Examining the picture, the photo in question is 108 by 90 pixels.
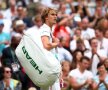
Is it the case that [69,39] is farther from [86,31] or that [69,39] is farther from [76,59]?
[76,59]

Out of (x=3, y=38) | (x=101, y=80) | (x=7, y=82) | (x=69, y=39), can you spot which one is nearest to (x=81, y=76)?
(x=101, y=80)

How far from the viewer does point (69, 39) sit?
1534 cm

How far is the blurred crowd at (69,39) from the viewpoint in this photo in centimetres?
1252

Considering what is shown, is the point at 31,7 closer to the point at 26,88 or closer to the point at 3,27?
the point at 3,27

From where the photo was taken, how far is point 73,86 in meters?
12.6

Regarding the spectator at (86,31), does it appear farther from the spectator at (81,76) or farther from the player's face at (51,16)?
the player's face at (51,16)

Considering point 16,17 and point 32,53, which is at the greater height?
point 32,53

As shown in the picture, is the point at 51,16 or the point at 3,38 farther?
the point at 3,38

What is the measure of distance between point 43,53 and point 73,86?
3575mm

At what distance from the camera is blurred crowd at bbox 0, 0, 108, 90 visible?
41.1ft

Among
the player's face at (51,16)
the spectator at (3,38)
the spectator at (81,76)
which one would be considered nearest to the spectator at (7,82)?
the spectator at (81,76)

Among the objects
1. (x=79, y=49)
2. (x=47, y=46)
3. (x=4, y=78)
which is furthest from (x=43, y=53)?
(x=79, y=49)

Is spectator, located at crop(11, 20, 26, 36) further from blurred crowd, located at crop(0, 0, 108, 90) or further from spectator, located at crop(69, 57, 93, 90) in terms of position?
spectator, located at crop(69, 57, 93, 90)

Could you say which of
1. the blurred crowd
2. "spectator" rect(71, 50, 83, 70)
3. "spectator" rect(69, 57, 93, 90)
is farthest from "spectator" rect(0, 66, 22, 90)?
"spectator" rect(71, 50, 83, 70)
